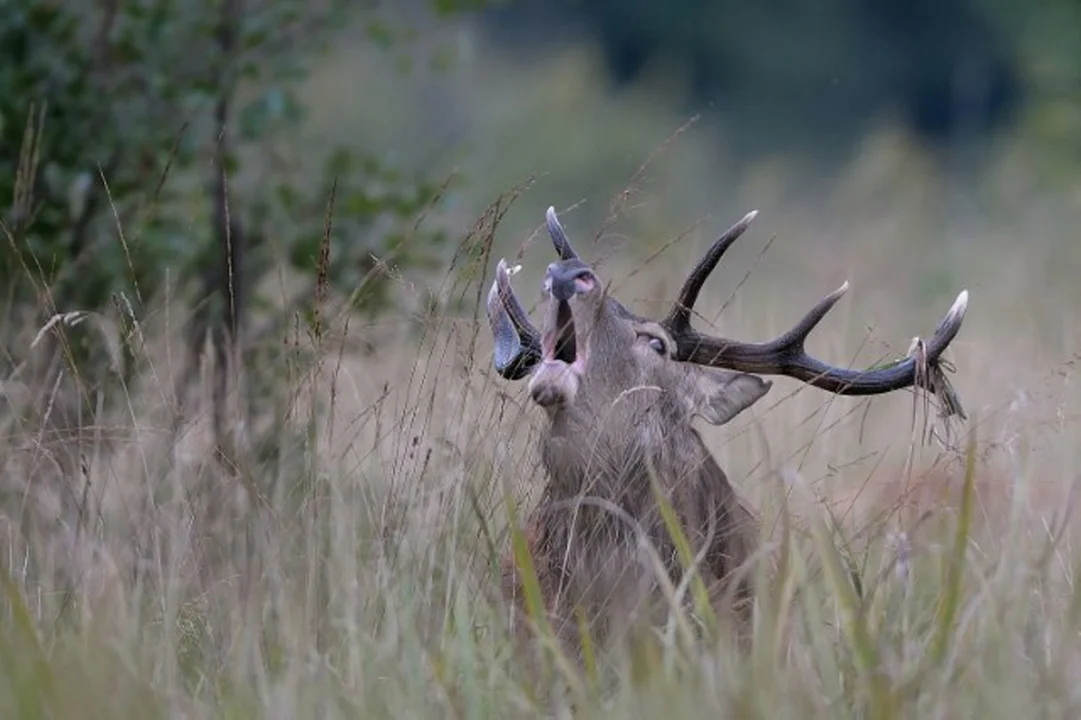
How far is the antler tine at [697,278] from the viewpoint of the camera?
5285 mm

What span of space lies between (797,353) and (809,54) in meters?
28.3

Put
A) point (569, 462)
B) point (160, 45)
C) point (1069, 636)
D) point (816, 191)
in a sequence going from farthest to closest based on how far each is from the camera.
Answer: point (816, 191) → point (160, 45) → point (569, 462) → point (1069, 636)

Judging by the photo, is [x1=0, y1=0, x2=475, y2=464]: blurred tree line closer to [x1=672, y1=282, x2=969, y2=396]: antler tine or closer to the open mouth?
[x1=672, y1=282, x2=969, y2=396]: antler tine

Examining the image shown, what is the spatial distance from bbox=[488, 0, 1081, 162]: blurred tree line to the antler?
26.2m

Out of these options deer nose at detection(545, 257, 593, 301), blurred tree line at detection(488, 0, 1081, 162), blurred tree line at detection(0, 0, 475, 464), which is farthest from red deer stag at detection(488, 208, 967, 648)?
blurred tree line at detection(488, 0, 1081, 162)

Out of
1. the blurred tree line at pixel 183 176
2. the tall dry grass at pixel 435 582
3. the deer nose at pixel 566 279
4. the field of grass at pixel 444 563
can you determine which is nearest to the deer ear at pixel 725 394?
the field of grass at pixel 444 563

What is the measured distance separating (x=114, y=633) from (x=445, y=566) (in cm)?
75

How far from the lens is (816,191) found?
24.2 meters

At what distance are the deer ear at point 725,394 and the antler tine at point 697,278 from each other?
160mm

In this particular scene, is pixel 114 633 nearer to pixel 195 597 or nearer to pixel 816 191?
pixel 195 597

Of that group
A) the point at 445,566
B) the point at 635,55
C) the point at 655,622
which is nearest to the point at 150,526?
the point at 445,566

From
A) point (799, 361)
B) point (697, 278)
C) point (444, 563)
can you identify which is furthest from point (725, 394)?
point (444, 563)

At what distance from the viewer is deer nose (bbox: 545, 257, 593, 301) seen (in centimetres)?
515

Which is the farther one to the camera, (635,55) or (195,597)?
(635,55)
